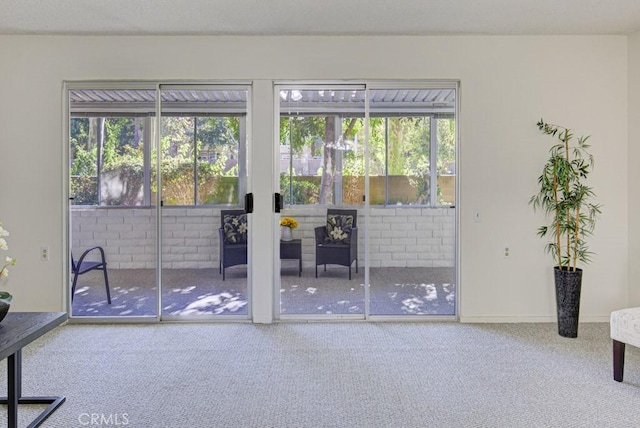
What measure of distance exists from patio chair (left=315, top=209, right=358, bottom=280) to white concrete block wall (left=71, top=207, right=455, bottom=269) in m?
0.06

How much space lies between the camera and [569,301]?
3.69 metres

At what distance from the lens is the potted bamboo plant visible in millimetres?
3709

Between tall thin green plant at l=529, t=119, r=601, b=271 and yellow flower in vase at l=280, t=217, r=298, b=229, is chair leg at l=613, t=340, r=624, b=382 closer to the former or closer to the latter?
tall thin green plant at l=529, t=119, r=601, b=271

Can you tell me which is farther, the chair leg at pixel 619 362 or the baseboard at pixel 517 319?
the baseboard at pixel 517 319

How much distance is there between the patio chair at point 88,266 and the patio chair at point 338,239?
2091mm

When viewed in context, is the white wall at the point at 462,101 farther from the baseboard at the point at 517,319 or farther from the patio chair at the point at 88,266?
the patio chair at the point at 88,266

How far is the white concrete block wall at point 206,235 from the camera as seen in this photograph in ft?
14.0

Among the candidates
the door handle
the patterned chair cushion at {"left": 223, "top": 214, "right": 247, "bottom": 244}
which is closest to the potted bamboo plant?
the door handle

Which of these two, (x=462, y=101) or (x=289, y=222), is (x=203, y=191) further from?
(x=462, y=101)

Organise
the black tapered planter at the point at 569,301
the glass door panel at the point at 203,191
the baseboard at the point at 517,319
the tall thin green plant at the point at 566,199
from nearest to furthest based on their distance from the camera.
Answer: the black tapered planter at the point at 569,301 → the tall thin green plant at the point at 566,199 → the baseboard at the point at 517,319 → the glass door panel at the point at 203,191

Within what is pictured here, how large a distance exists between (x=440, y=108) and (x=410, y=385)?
264 cm

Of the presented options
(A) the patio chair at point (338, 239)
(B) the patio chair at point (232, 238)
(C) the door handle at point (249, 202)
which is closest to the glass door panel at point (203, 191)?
(B) the patio chair at point (232, 238)

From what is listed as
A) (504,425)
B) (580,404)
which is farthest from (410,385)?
(580,404)

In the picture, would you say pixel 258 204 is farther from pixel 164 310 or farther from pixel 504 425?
pixel 504 425
